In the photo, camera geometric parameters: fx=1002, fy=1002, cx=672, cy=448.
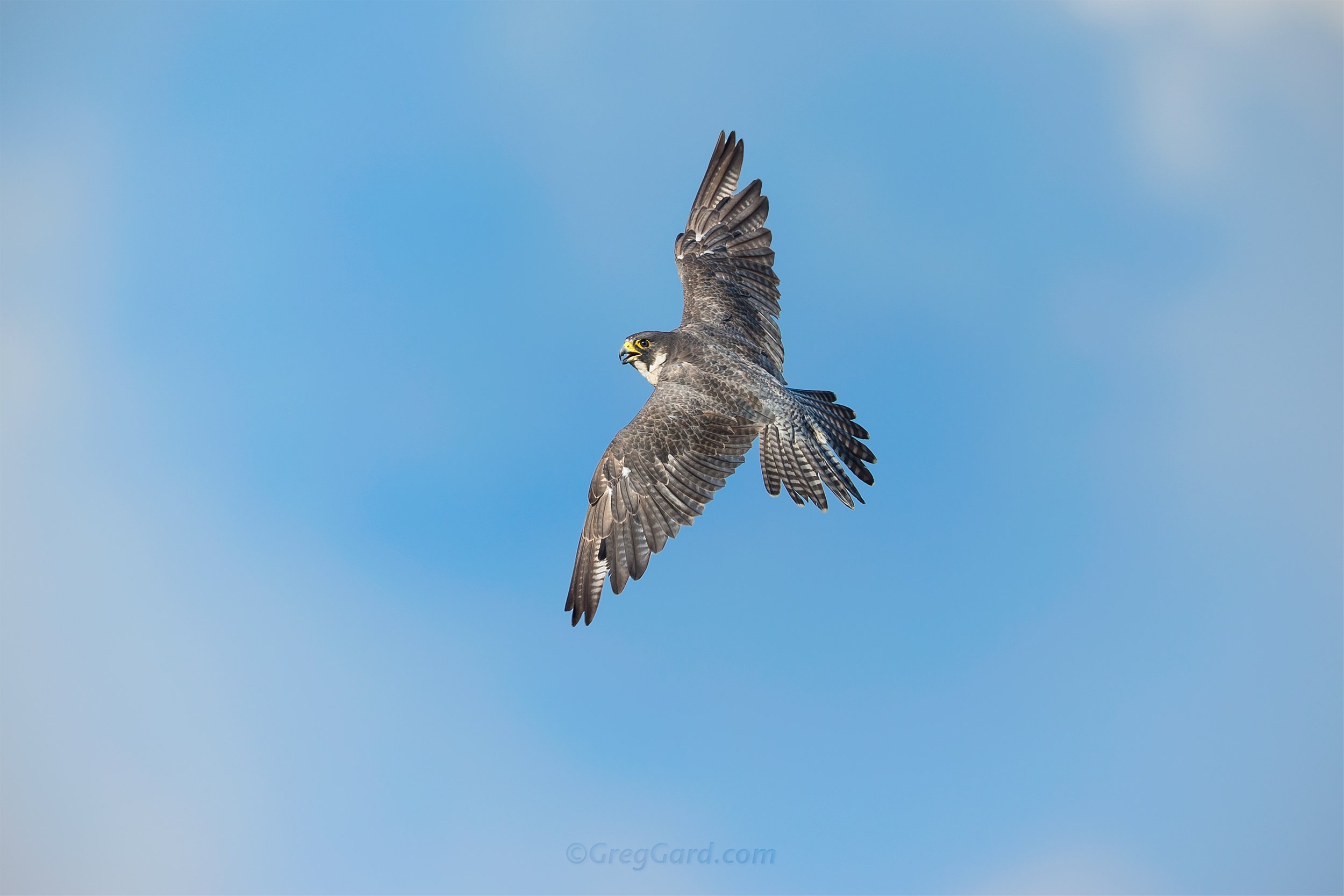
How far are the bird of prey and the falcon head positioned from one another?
0.02m

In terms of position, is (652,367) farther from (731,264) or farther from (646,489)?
(731,264)

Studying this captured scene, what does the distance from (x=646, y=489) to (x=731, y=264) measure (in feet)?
21.3

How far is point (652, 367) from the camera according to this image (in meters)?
17.2

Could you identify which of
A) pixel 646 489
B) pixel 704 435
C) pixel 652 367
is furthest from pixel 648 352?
pixel 646 489

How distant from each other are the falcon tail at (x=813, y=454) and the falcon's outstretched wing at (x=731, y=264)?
2.13 m

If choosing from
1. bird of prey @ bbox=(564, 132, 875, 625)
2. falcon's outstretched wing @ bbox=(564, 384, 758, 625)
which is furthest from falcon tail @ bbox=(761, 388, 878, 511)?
falcon's outstretched wing @ bbox=(564, 384, 758, 625)

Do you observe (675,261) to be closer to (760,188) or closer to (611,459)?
(760,188)

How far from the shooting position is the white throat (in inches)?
671

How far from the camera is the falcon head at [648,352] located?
56.0 feet

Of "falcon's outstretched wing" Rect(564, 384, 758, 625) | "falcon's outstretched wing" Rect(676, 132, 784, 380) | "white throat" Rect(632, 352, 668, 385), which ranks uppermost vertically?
"falcon's outstretched wing" Rect(676, 132, 784, 380)

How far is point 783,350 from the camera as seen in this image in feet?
62.1

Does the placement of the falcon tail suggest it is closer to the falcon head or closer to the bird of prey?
the bird of prey

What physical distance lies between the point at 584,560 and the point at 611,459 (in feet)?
5.13

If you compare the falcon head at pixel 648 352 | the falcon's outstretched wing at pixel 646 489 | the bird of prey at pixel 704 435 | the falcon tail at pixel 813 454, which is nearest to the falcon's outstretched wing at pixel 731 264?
the bird of prey at pixel 704 435
